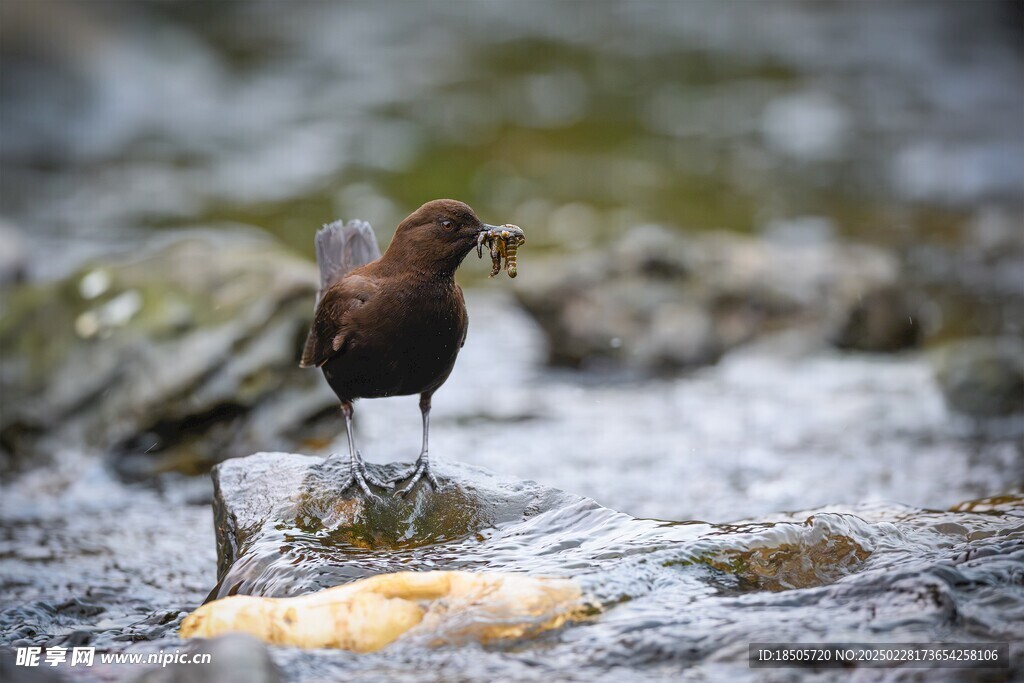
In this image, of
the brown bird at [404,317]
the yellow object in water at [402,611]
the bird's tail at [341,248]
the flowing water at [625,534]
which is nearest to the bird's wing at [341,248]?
the bird's tail at [341,248]

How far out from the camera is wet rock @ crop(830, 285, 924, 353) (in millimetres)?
8812

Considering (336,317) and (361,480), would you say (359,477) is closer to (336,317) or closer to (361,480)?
(361,480)

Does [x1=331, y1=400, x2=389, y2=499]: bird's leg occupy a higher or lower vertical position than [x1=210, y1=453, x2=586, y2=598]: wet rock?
higher

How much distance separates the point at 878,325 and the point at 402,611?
6616 mm

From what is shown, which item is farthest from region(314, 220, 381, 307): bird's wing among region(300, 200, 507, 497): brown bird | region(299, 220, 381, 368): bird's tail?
region(300, 200, 507, 497): brown bird

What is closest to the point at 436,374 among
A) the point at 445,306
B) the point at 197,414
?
the point at 445,306

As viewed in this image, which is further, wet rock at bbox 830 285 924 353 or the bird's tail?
wet rock at bbox 830 285 924 353

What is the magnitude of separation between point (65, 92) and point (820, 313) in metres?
11.9

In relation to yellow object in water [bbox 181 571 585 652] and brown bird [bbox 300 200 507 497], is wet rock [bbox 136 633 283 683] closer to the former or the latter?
yellow object in water [bbox 181 571 585 652]

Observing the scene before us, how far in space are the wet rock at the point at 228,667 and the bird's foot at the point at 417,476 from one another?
4.76ft

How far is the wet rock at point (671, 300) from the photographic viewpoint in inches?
342

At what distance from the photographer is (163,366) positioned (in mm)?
6883

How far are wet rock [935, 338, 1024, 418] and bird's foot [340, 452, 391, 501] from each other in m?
4.59

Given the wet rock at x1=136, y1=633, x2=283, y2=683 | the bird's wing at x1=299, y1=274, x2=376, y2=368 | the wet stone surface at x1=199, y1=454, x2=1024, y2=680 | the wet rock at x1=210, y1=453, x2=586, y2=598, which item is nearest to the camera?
the wet rock at x1=136, y1=633, x2=283, y2=683
